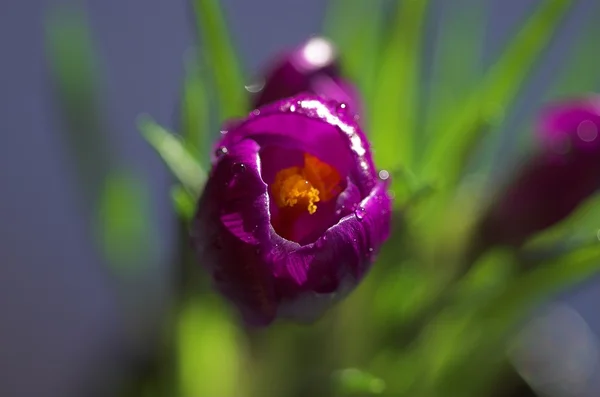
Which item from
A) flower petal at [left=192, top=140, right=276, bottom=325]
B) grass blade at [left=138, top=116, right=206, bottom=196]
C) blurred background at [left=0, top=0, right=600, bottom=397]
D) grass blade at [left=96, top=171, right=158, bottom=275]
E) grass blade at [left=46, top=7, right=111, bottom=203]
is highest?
blurred background at [left=0, top=0, right=600, bottom=397]

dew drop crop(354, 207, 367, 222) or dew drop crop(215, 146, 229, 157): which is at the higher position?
dew drop crop(215, 146, 229, 157)

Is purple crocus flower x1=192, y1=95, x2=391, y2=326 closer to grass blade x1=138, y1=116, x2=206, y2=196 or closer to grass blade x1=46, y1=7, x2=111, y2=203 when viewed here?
grass blade x1=138, y1=116, x2=206, y2=196

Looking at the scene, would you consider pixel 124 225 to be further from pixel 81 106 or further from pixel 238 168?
pixel 238 168

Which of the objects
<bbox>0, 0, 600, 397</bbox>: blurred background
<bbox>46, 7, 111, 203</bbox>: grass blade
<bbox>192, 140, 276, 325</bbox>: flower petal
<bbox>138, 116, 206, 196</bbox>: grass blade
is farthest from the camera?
<bbox>0, 0, 600, 397</bbox>: blurred background

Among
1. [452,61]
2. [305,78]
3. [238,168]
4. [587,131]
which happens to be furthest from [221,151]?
[452,61]

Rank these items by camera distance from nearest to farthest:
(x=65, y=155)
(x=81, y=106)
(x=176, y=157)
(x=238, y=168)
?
(x=238, y=168) → (x=176, y=157) → (x=81, y=106) → (x=65, y=155)

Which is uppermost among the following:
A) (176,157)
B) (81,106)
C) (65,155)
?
(65,155)

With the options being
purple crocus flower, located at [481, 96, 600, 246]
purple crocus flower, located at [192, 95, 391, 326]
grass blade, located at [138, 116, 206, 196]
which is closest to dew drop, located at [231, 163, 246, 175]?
purple crocus flower, located at [192, 95, 391, 326]
